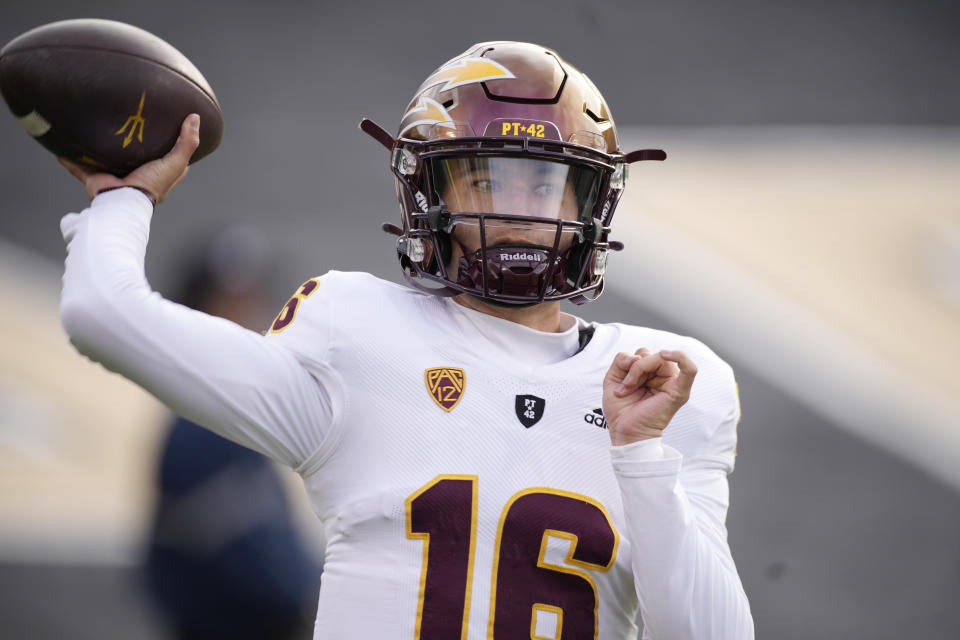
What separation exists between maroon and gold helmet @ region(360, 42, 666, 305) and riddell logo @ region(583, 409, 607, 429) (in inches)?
A: 6.9

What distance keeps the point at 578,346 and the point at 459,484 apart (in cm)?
35

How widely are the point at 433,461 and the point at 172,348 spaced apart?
35 centimetres

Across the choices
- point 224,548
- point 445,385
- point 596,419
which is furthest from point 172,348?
point 224,548

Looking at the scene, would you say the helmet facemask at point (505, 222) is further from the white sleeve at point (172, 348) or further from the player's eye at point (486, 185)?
the white sleeve at point (172, 348)

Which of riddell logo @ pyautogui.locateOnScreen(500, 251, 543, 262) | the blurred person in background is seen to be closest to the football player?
riddell logo @ pyautogui.locateOnScreen(500, 251, 543, 262)

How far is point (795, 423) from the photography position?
3203 millimetres

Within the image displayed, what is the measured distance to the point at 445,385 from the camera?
132 cm

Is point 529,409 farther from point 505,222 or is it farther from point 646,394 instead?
point 505,222

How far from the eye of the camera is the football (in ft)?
4.05

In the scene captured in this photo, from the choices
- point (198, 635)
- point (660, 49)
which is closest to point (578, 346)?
point (198, 635)

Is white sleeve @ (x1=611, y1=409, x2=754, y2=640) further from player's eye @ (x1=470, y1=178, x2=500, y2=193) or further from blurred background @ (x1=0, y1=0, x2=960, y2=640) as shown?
blurred background @ (x1=0, y1=0, x2=960, y2=640)

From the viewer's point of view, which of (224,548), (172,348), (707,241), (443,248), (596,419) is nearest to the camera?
(172,348)

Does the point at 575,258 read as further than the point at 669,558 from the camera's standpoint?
Yes

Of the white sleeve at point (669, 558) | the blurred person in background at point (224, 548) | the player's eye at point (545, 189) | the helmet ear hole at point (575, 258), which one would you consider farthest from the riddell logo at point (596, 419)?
the blurred person in background at point (224, 548)
